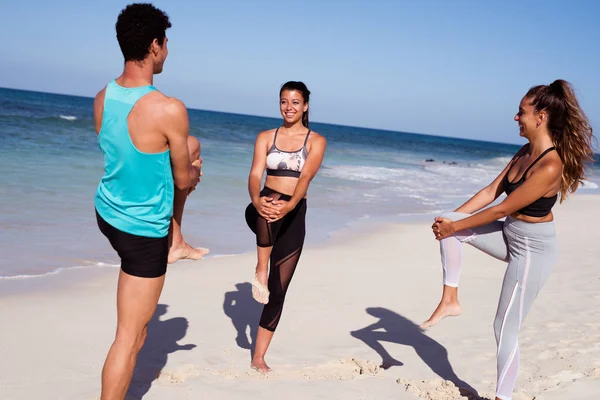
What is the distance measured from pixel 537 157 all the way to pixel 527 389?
76.7 inches

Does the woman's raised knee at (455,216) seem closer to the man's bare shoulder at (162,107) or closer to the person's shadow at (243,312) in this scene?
the man's bare shoulder at (162,107)

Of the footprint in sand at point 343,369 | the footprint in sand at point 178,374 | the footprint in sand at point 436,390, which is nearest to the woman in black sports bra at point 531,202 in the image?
the footprint in sand at point 436,390

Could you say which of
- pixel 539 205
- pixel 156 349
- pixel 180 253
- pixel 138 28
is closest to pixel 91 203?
pixel 156 349

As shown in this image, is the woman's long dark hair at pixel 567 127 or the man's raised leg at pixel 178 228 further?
the woman's long dark hair at pixel 567 127

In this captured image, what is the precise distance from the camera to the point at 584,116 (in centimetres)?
377

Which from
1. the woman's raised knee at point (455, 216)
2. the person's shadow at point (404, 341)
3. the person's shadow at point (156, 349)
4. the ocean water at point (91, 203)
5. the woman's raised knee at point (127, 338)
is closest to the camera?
the woman's raised knee at point (127, 338)

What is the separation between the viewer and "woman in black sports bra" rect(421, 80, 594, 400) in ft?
12.1

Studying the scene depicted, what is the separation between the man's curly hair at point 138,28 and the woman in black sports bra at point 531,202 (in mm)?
2327

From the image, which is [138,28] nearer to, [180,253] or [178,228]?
[178,228]

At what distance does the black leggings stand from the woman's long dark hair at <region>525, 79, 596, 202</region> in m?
1.94

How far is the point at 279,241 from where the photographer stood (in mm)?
4777

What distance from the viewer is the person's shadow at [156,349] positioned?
4.41 m

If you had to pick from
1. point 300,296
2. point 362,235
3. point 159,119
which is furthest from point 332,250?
point 159,119

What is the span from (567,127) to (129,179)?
265cm
